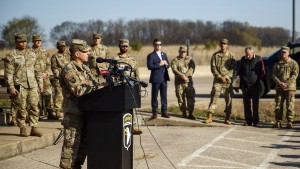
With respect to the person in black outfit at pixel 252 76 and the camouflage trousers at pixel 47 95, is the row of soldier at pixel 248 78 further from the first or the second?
the camouflage trousers at pixel 47 95

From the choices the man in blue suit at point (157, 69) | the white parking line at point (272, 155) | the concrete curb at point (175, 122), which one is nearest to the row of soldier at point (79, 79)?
the man in blue suit at point (157, 69)

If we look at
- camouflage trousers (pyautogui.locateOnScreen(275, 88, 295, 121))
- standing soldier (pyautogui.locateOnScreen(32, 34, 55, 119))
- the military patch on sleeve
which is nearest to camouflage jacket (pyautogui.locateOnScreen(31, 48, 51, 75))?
standing soldier (pyautogui.locateOnScreen(32, 34, 55, 119))

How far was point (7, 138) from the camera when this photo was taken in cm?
841

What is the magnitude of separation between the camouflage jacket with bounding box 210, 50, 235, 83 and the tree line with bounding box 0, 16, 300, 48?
4288 cm

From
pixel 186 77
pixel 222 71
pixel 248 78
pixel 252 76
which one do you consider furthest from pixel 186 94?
pixel 252 76

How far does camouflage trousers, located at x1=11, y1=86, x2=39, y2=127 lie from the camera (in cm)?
851

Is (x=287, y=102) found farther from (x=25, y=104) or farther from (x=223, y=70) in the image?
(x=25, y=104)

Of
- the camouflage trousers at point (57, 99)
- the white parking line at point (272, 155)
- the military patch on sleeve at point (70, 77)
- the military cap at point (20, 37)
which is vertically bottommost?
the white parking line at point (272, 155)

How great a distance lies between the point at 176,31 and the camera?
7550 cm

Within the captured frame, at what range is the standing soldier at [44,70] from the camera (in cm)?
1112

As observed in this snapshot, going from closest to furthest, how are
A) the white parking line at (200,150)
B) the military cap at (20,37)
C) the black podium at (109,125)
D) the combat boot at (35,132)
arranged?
1. the black podium at (109,125)
2. the white parking line at (200,150)
3. the military cap at (20,37)
4. the combat boot at (35,132)

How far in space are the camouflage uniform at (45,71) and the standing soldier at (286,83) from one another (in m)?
5.31

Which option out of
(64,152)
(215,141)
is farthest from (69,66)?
(215,141)

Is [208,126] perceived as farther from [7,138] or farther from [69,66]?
[69,66]
